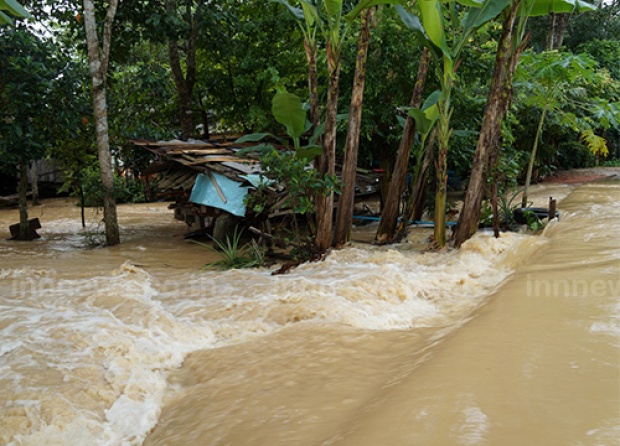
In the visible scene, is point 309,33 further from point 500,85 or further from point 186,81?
point 186,81

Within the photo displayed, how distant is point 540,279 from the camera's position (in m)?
5.01

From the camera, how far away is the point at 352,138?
7.16 metres

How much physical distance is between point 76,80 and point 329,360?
26.0 feet

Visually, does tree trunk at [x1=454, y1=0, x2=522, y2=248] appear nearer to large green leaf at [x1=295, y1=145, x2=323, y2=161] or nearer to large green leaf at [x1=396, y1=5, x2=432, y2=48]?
large green leaf at [x1=396, y1=5, x2=432, y2=48]

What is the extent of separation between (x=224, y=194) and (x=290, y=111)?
2.38m

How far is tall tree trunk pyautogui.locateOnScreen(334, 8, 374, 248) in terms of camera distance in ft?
22.6

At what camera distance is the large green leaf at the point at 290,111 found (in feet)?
21.6

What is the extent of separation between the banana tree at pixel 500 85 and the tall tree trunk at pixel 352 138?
1518 mm

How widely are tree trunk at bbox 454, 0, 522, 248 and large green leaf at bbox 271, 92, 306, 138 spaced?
232 cm

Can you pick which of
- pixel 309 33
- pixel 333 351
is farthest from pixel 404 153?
pixel 333 351

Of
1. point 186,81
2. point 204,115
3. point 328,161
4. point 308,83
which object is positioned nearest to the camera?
point 328,161

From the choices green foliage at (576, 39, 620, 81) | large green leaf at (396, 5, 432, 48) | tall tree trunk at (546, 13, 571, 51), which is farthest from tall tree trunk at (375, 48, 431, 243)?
green foliage at (576, 39, 620, 81)

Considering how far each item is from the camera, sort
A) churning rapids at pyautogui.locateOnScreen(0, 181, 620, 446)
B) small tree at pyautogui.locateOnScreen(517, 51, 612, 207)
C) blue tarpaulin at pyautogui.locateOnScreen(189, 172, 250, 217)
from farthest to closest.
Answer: blue tarpaulin at pyautogui.locateOnScreen(189, 172, 250, 217), small tree at pyautogui.locateOnScreen(517, 51, 612, 207), churning rapids at pyautogui.locateOnScreen(0, 181, 620, 446)

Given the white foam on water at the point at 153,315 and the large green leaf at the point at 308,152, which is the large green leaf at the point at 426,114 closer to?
the large green leaf at the point at 308,152
